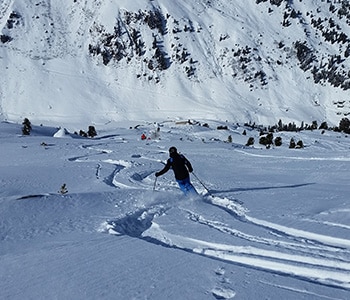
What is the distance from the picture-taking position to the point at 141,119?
58344 millimetres

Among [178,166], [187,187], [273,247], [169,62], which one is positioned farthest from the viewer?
[169,62]

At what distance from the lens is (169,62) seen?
231ft

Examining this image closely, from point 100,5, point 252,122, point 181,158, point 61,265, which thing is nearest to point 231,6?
point 100,5

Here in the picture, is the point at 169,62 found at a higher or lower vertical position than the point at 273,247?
higher

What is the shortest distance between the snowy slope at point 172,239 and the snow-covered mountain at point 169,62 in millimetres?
48320

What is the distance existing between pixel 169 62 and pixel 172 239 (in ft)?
222

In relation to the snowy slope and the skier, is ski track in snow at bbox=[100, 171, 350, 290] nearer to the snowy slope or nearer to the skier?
the snowy slope

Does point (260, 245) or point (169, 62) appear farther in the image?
point (169, 62)

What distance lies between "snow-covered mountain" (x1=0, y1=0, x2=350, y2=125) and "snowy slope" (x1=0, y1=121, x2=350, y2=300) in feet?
159

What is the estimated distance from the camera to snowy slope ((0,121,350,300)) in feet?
12.0

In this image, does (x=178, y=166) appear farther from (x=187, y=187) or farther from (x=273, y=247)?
(x=273, y=247)

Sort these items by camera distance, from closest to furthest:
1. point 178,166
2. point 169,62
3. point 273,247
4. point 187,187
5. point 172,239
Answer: point 273,247 → point 172,239 → point 187,187 → point 178,166 → point 169,62

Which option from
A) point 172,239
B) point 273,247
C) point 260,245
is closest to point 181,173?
point 172,239

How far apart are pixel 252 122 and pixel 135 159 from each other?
4425cm
